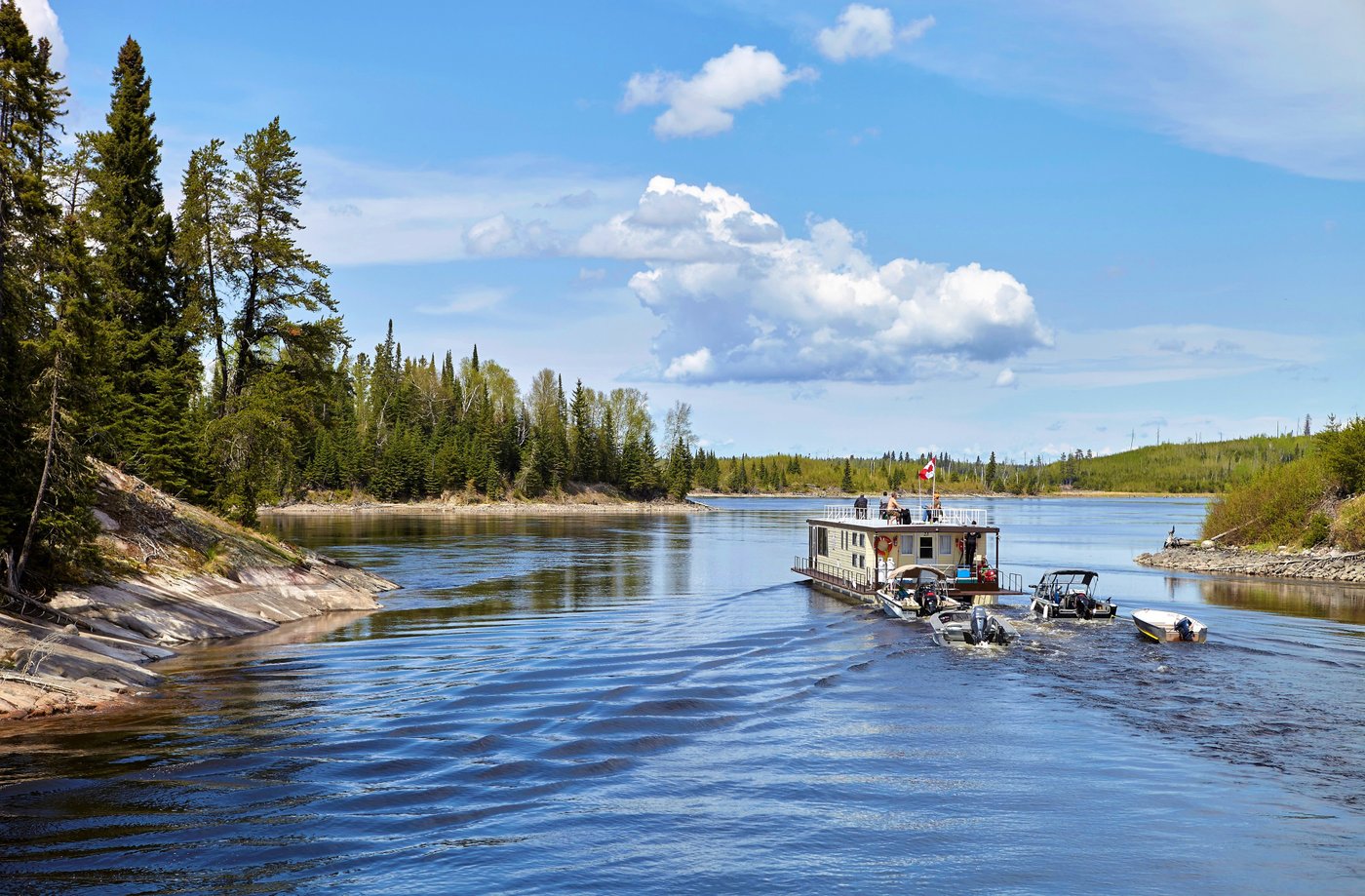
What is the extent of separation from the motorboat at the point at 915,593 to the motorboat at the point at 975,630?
5573 millimetres

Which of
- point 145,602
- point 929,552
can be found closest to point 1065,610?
point 929,552

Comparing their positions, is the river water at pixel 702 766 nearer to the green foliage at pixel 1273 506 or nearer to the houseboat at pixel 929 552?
the houseboat at pixel 929 552

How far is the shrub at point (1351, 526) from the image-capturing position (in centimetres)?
7050

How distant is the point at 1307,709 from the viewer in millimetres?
27922

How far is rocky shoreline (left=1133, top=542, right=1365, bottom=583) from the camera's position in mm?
67562

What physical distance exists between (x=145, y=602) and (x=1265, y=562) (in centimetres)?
7361

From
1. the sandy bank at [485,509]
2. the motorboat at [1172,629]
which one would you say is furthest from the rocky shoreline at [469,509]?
the motorboat at [1172,629]

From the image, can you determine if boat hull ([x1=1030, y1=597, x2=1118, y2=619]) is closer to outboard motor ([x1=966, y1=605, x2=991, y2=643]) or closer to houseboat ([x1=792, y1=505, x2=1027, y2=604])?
houseboat ([x1=792, y1=505, x2=1027, y2=604])

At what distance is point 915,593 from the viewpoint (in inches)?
1880

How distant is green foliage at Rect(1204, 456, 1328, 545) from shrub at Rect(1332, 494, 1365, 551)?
2.88m

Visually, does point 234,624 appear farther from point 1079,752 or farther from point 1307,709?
point 1307,709

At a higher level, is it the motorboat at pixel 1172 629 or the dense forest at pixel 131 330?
the dense forest at pixel 131 330

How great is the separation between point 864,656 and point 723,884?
21826mm

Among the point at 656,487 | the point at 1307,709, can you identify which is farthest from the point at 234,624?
the point at 656,487
